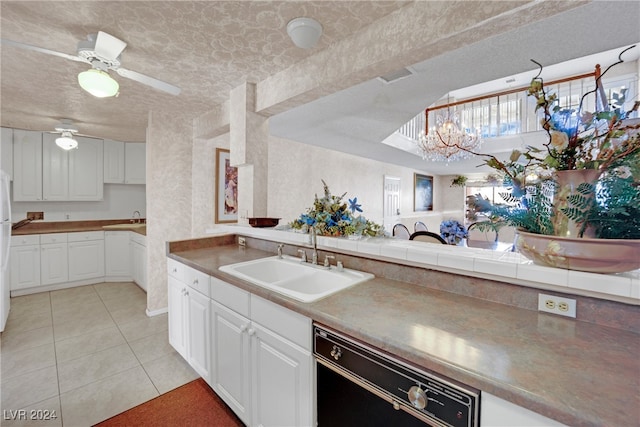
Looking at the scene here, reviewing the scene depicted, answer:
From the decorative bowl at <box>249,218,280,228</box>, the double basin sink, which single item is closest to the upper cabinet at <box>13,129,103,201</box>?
the decorative bowl at <box>249,218,280,228</box>

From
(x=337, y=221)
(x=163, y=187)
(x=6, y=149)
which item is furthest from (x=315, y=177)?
(x=6, y=149)

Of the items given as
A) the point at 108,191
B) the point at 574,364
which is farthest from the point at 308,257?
the point at 108,191

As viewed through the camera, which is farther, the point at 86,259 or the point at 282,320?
the point at 86,259

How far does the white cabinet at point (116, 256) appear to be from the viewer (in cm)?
433

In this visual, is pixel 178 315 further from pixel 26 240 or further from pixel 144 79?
pixel 26 240

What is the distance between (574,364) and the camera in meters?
0.76

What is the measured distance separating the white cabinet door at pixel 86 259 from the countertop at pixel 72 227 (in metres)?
0.23

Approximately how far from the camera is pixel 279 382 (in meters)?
1.30

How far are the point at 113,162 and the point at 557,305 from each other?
5.84 meters

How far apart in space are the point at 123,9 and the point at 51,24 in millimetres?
526

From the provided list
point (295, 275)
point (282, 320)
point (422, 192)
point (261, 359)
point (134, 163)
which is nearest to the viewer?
point (282, 320)

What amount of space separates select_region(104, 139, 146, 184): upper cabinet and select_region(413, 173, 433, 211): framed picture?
660cm

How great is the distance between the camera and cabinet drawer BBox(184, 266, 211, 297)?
1.80 meters

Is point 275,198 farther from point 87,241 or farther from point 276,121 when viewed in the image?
point 87,241
